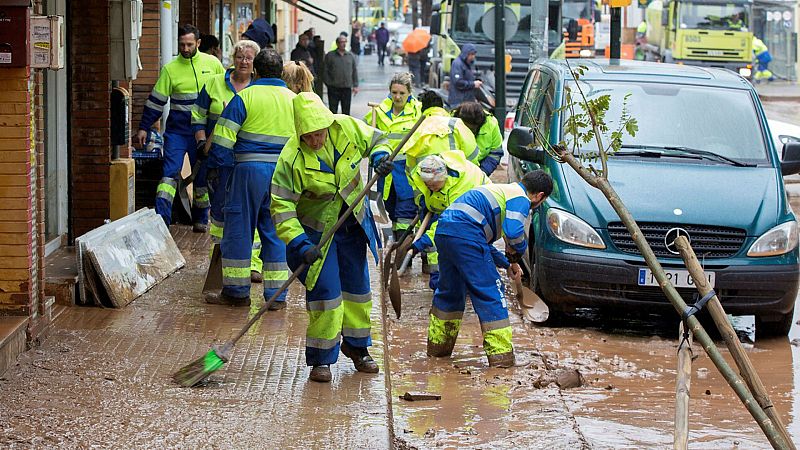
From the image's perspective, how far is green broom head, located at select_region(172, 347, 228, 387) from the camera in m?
6.82

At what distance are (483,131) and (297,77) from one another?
2584 mm

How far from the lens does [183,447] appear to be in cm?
574

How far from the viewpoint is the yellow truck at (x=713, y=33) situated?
4022 centimetres

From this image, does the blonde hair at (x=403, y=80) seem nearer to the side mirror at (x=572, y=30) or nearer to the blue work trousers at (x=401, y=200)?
the blue work trousers at (x=401, y=200)

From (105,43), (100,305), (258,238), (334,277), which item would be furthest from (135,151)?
(334,277)

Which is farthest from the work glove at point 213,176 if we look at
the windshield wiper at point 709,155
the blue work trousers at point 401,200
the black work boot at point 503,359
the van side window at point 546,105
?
the windshield wiper at point 709,155

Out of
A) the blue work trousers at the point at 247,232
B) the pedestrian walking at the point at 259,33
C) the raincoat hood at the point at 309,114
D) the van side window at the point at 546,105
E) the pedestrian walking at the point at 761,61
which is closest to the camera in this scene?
the raincoat hood at the point at 309,114

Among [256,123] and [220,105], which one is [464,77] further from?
[256,123]

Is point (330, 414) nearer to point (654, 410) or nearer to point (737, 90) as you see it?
point (654, 410)

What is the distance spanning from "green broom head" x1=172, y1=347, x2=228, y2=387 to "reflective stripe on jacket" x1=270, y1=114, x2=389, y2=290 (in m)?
0.62

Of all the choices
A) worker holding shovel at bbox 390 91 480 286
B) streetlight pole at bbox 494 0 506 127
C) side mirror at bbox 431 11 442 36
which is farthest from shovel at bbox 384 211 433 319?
side mirror at bbox 431 11 442 36

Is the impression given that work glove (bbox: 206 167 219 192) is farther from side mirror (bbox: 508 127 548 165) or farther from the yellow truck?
the yellow truck

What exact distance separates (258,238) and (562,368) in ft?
9.22

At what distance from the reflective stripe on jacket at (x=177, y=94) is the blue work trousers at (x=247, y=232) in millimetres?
2559
